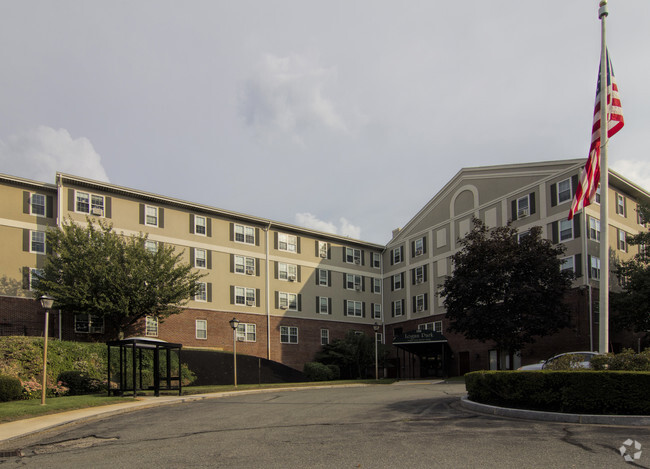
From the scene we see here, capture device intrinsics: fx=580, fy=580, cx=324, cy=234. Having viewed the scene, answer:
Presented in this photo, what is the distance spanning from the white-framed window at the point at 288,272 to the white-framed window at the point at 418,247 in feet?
35.3

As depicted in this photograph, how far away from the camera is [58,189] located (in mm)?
36281

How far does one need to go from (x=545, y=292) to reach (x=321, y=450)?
23.7m

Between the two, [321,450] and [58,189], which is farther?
[58,189]

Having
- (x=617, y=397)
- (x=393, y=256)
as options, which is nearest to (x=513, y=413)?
(x=617, y=397)

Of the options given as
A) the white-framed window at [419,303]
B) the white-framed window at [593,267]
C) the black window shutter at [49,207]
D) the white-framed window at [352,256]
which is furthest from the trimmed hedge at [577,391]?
the white-framed window at [352,256]

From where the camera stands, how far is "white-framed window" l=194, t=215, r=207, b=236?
43.2m

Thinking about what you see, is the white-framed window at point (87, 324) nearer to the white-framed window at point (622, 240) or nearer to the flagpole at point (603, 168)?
the flagpole at point (603, 168)

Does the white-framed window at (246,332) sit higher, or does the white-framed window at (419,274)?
the white-framed window at (419,274)

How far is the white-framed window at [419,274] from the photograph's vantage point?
164 feet

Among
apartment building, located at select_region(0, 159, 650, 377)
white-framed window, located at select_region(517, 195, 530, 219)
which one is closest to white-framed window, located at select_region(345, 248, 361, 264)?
apartment building, located at select_region(0, 159, 650, 377)

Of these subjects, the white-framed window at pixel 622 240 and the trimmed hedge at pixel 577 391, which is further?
the white-framed window at pixel 622 240

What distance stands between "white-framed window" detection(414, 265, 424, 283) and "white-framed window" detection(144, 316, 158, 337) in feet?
74.5

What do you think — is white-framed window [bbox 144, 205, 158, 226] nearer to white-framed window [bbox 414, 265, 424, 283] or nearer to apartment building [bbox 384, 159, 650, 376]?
apartment building [bbox 384, 159, 650, 376]

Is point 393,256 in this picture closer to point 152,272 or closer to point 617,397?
point 152,272
